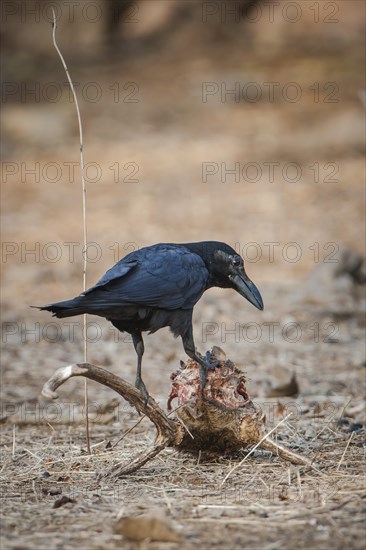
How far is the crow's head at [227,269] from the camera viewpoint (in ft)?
16.9

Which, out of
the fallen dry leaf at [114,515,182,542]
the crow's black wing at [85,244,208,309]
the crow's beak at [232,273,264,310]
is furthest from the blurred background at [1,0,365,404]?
the fallen dry leaf at [114,515,182,542]

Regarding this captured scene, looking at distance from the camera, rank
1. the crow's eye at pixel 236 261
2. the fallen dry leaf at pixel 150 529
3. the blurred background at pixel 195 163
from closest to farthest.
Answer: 1. the fallen dry leaf at pixel 150 529
2. the crow's eye at pixel 236 261
3. the blurred background at pixel 195 163

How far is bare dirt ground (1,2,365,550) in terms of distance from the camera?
12.3 ft

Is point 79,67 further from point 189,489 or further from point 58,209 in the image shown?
point 189,489

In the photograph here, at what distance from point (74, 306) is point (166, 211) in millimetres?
9517

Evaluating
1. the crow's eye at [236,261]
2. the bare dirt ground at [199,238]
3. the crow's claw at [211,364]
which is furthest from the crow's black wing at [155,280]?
the bare dirt ground at [199,238]

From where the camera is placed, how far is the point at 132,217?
13422 millimetres

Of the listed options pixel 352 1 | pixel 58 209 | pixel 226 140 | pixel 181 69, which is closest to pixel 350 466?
pixel 58 209

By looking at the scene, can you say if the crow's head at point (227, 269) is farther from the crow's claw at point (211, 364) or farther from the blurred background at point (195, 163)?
the blurred background at point (195, 163)

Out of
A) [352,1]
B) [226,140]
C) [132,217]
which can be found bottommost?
[132,217]

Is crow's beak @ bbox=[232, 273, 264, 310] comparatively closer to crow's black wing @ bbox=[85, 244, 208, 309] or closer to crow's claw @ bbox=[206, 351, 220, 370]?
crow's black wing @ bbox=[85, 244, 208, 309]

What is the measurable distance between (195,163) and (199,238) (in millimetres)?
4129

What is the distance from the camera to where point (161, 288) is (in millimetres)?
4707

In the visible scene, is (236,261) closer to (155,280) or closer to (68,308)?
(155,280)
